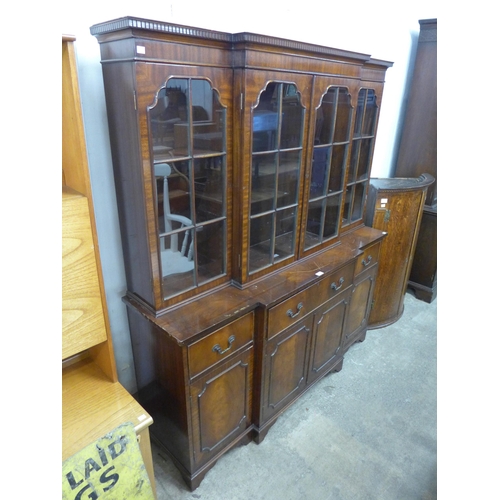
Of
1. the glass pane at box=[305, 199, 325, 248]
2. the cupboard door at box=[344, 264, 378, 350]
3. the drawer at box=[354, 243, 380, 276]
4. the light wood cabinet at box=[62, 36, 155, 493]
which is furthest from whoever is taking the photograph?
the cupboard door at box=[344, 264, 378, 350]

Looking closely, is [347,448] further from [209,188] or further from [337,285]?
[209,188]

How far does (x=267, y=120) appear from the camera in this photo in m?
1.41

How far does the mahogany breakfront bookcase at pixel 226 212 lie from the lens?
45.1 inches

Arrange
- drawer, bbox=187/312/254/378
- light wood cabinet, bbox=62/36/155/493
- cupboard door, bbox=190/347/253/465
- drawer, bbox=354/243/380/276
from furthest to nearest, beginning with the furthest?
drawer, bbox=354/243/380/276 → cupboard door, bbox=190/347/253/465 → drawer, bbox=187/312/254/378 → light wood cabinet, bbox=62/36/155/493

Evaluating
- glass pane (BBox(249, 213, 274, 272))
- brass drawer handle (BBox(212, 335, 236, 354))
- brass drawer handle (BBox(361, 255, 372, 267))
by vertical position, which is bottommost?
brass drawer handle (BBox(212, 335, 236, 354))

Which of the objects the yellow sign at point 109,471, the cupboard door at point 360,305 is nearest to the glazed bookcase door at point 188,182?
the yellow sign at point 109,471

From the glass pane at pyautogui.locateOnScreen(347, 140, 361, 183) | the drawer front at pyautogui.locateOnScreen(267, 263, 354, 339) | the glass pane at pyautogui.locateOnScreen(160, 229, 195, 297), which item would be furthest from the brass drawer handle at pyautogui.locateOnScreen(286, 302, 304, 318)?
the glass pane at pyautogui.locateOnScreen(347, 140, 361, 183)

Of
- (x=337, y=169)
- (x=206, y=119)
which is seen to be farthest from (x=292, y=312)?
(x=206, y=119)

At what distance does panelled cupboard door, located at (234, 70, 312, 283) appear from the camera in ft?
4.35

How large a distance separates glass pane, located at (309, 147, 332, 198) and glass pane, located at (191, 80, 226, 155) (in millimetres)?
563

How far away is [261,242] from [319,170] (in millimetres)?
480

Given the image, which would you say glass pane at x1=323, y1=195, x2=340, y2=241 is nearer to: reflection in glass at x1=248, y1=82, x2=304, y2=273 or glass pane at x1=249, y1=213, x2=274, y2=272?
reflection in glass at x1=248, y1=82, x2=304, y2=273

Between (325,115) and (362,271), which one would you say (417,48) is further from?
(362,271)
